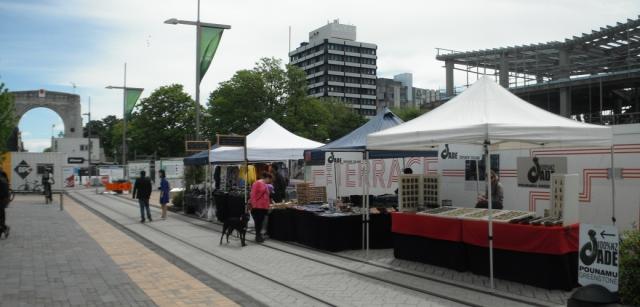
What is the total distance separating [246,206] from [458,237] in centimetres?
644

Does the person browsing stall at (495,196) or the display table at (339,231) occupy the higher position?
the person browsing stall at (495,196)

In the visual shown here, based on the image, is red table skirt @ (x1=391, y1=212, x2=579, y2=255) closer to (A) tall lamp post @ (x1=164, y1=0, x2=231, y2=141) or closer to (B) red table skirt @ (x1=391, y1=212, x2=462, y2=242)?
(B) red table skirt @ (x1=391, y1=212, x2=462, y2=242)

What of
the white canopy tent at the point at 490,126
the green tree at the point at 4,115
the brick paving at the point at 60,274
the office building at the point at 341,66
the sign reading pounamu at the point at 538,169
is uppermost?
the office building at the point at 341,66

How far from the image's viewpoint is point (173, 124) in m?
58.4

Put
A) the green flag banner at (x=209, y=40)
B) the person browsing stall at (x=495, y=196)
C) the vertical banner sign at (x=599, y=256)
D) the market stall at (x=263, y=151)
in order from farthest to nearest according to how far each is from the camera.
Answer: the green flag banner at (x=209, y=40) → the market stall at (x=263, y=151) → the person browsing stall at (x=495, y=196) → the vertical banner sign at (x=599, y=256)

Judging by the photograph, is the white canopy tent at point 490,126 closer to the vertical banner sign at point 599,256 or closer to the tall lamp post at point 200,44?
the vertical banner sign at point 599,256

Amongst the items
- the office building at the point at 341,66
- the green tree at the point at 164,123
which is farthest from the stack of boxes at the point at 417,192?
the office building at the point at 341,66

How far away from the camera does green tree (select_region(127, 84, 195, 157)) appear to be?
188 feet

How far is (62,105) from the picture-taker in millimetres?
76812

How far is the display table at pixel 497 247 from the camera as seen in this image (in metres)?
7.42

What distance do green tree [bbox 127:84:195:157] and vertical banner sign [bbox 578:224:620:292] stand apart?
174ft

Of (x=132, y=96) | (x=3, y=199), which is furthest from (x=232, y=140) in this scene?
(x=132, y=96)

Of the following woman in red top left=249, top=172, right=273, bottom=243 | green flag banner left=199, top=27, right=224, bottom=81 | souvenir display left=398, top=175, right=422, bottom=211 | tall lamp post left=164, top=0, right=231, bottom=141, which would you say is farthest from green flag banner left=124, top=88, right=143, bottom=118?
souvenir display left=398, top=175, right=422, bottom=211

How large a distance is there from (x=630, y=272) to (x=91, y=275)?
25.6 feet
